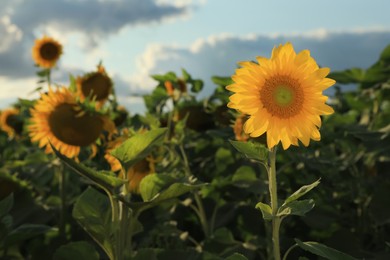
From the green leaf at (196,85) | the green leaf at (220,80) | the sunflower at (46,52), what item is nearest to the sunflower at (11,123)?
the sunflower at (46,52)

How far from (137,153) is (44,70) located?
101 inches

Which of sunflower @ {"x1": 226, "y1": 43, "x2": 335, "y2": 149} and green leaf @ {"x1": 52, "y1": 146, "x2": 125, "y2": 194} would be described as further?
green leaf @ {"x1": 52, "y1": 146, "x2": 125, "y2": 194}

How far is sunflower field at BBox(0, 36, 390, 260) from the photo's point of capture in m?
1.36

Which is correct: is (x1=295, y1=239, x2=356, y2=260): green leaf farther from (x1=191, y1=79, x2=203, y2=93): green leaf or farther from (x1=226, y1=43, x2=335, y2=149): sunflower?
(x1=191, y1=79, x2=203, y2=93): green leaf

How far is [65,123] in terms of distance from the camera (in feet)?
8.25

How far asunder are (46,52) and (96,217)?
300 centimetres

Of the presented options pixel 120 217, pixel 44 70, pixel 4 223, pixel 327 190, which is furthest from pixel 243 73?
pixel 44 70

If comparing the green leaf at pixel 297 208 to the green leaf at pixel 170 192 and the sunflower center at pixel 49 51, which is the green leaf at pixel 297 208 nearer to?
the green leaf at pixel 170 192

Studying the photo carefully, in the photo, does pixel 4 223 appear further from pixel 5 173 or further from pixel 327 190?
pixel 327 190

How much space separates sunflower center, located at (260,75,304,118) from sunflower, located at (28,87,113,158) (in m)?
1.19

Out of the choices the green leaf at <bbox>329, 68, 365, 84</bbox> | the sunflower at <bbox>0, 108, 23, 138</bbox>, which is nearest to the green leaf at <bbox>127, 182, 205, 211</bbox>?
the green leaf at <bbox>329, 68, 365, 84</bbox>

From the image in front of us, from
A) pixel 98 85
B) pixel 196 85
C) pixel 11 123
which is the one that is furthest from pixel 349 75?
pixel 11 123

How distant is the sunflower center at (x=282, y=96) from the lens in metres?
1.34

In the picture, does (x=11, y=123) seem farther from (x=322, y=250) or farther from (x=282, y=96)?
(x=322, y=250)
